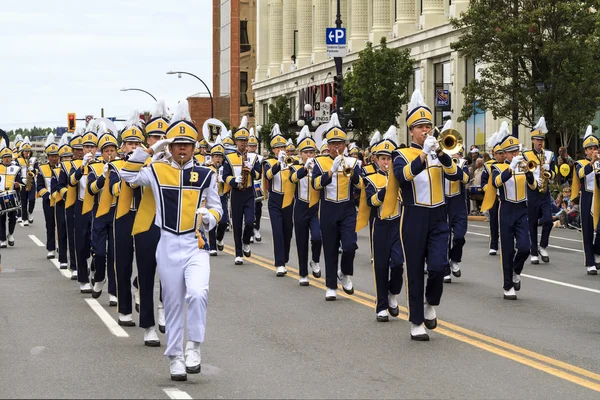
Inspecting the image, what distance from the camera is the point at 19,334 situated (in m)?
11.8

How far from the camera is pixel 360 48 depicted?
6309 centimetres

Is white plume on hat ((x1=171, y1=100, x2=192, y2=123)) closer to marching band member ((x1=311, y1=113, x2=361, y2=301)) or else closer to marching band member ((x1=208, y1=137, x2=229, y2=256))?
marching band member ((x1=311, y1=113, x2=361, y2=301))

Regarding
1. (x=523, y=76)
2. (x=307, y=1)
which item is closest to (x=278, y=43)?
(x=307, y=1)

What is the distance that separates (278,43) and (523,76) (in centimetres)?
5215

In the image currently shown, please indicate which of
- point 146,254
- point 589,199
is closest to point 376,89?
point 589,199

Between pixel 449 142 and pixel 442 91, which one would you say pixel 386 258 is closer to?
pixel 449 142

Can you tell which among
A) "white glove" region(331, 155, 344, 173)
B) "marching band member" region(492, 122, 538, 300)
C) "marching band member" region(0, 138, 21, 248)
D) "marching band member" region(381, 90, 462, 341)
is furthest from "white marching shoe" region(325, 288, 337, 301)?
"marching band member" region(0, 138, 21, 248)

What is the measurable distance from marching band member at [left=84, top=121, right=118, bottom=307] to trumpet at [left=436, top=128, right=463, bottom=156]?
393 cm

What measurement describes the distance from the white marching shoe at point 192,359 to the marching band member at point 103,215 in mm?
4113

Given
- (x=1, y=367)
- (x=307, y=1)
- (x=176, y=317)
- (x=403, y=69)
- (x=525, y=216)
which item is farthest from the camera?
(x=307, y=1)

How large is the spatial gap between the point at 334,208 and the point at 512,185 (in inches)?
92.6

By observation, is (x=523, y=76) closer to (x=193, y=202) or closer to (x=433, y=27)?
A: (x=433, y=27)

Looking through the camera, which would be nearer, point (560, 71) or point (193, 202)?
point (193, 202)

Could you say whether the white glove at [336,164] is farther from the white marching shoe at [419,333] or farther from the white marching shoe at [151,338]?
the white marching shoe at [151,338]
